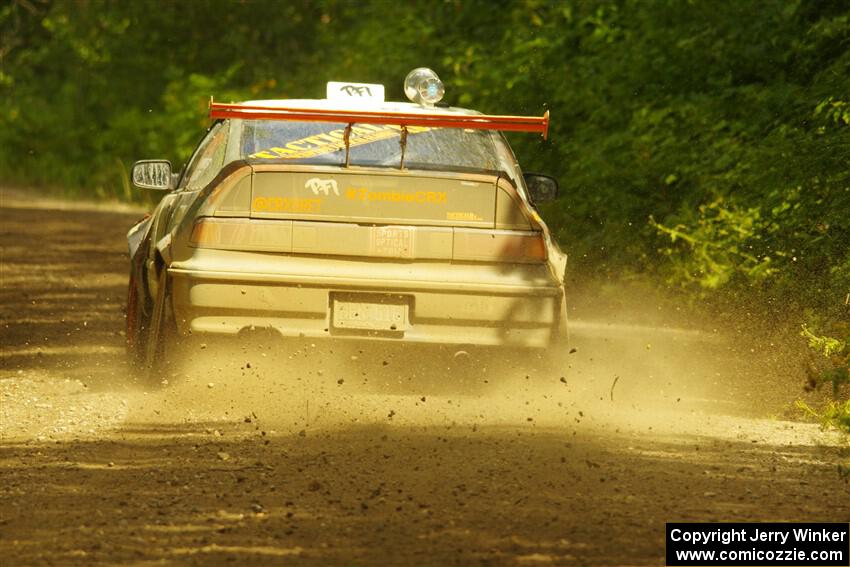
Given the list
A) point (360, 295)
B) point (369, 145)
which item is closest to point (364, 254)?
point (360, 295)

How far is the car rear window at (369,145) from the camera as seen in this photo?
885cm

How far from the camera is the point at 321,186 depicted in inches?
341

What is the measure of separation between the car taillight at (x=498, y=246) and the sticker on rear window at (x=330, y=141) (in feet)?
2.70

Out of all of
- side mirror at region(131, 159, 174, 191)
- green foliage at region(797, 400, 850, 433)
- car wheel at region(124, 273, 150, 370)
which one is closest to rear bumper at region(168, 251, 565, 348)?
car wheel at region(124, 273, 150, 370)

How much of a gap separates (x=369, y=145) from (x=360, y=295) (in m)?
0.90

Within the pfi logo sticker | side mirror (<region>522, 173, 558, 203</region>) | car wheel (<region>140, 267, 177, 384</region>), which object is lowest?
car wheel (<region>140, 267, 177, 384</region>)

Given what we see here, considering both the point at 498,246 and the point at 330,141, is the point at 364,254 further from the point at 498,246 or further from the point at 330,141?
the point at 330,141

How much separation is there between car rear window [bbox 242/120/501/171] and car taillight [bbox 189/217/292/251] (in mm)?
348

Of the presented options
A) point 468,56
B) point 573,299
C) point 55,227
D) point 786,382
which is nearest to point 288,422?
point 786,382

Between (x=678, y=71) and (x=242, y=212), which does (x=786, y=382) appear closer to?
(x=242, y=212)

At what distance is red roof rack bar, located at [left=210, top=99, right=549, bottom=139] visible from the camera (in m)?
8.25

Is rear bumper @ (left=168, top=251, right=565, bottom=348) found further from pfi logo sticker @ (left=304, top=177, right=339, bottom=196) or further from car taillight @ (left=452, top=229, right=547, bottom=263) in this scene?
pfi logo sticker @ (left=304, top=177, right=339, bottom=196)

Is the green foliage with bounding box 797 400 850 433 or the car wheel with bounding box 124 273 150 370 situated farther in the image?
the car wheel with bounding box 124 273 150 370

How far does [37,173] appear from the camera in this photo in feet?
105
